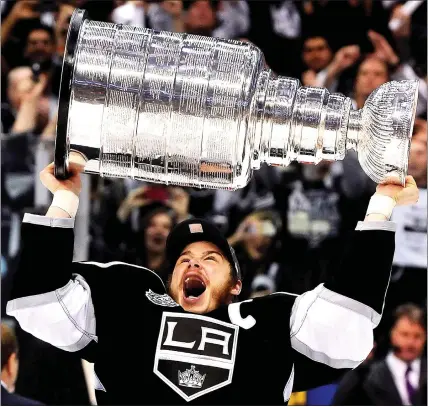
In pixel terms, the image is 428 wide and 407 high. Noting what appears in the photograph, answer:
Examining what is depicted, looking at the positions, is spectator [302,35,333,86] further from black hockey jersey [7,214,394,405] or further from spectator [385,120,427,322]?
black hockey jersey [7,214,394,405]

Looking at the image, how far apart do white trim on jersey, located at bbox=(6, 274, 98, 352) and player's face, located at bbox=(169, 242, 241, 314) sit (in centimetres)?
16

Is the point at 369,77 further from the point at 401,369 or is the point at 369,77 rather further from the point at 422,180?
the point at 401,369

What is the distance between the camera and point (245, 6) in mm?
2561

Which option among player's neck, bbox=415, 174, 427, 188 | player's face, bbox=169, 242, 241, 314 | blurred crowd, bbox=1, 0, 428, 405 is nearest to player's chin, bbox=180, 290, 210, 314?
player's face, bbox=169, 242, 241, 314

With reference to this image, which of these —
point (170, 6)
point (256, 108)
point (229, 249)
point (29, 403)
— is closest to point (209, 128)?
point (256, 108)

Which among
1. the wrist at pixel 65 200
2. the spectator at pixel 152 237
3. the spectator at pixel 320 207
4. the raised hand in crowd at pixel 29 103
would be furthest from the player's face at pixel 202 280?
the raised hand in crowd at pixel 29 103

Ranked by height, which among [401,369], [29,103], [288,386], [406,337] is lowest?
[401,369]

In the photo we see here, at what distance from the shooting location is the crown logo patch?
131 cm

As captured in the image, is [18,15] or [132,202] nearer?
[132,202]

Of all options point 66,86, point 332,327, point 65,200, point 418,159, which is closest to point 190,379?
point 332,327

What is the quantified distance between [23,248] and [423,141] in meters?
1.49

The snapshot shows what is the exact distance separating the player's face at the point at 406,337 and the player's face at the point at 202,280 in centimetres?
127

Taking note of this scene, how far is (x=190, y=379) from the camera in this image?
4.31ft

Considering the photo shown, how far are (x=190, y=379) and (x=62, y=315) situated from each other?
0.23 m
